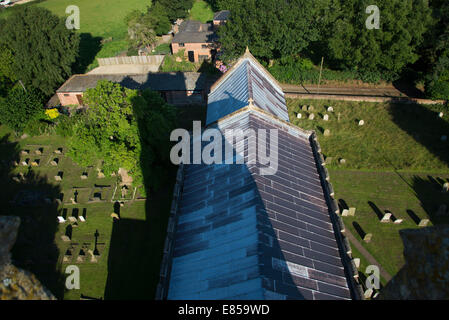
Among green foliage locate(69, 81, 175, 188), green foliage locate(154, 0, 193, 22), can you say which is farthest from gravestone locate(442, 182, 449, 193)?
green foliage locate(154, 0, 193, 22)

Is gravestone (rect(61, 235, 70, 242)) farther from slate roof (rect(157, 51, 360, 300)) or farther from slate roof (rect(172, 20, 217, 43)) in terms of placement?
slate roof (rect(172, 20, 217, 43))

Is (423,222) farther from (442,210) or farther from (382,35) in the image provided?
(382,35)

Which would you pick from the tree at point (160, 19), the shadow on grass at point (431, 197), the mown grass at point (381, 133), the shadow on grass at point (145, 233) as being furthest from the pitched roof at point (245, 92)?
the tree at point (160, 19)

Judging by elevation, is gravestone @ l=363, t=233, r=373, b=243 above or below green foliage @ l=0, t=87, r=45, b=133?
below

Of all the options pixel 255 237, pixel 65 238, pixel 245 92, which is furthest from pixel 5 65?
pixel 255 237

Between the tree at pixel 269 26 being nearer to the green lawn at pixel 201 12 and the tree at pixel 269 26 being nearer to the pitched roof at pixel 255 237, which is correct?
the pitched roof at pixel 255 237
